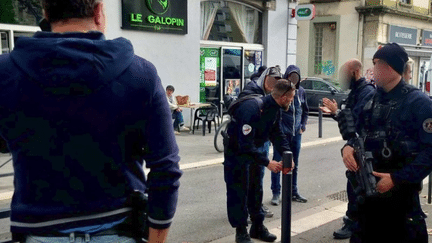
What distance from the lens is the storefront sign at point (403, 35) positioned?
2380cm

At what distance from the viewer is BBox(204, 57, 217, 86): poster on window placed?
1389 cm

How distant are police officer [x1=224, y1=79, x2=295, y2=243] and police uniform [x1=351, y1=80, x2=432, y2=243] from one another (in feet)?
3.60

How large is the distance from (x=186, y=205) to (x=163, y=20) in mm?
7634

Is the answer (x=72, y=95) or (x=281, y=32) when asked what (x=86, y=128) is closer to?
(x=72, y=95)

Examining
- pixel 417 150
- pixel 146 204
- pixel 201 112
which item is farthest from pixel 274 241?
pixel 201 112

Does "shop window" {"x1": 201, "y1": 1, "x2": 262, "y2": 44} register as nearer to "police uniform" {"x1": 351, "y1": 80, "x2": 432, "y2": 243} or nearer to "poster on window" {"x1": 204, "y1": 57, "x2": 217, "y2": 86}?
"poster on window" {"x1": 204, "y1": 57, "x2": 217, "y2": 86}

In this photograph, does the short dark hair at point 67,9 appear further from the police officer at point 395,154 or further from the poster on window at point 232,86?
the poster on window at point 232,86

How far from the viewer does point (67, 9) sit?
151 cm

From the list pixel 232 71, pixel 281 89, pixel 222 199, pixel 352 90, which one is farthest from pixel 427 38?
pixel 281 89

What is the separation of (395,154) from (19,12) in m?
9.44

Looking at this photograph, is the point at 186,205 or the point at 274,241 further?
the point at 186,205

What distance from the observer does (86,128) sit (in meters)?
1.49

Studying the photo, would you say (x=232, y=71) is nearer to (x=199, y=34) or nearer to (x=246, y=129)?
(x=199, y=34)

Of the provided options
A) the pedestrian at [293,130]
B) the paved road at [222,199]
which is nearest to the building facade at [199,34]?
the paved road at [222,199]
